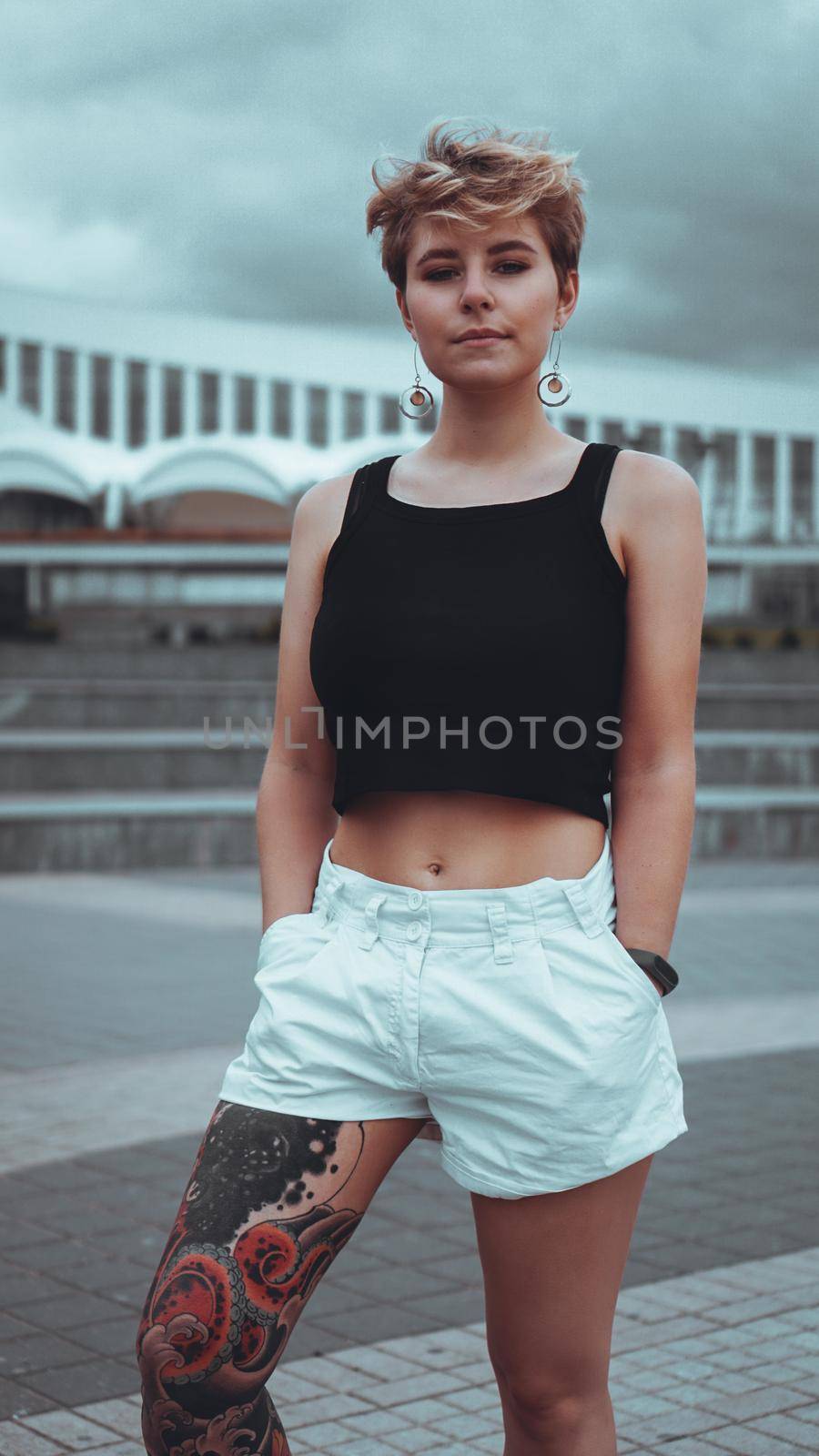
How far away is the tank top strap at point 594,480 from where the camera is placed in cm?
228

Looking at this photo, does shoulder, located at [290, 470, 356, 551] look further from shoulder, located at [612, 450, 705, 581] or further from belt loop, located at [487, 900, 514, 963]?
belt loop, located at [487, 900, 514, 963]

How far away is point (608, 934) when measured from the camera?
87.6 inches

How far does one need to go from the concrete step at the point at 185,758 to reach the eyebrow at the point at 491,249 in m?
11.8

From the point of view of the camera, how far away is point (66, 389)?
61188 millimetres

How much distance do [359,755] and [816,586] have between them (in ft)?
150

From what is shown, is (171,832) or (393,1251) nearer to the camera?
(393,1251)

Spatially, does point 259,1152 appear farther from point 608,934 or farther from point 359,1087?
point 608,934

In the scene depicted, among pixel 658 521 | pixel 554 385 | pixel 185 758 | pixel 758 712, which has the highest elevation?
pixel 758 712

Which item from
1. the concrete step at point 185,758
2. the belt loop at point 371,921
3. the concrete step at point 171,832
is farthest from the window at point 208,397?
the belt loop at point 371,921

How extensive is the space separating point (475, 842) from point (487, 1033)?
0.24 meters

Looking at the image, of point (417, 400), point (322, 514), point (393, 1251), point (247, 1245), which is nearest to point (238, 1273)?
point (247, 1245)

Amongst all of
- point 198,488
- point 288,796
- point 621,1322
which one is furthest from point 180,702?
point 198,488

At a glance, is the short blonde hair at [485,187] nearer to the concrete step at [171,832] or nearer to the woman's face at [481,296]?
the woman's face at [481,296]

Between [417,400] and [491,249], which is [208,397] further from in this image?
[491,249]
